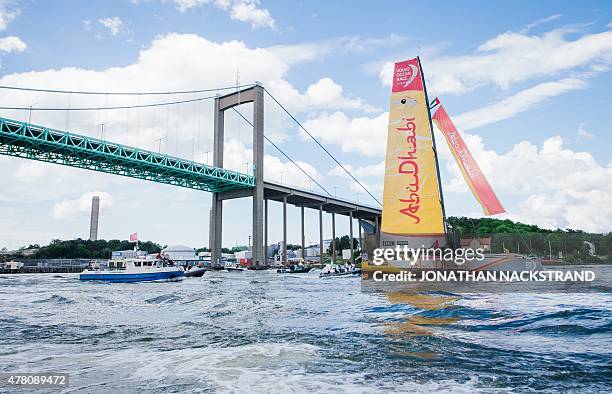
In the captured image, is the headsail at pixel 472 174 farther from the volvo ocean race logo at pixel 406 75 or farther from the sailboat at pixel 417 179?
the volvo ocean race logo at pixel 406 75

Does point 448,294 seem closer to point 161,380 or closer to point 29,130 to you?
point 161,380

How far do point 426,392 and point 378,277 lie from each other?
59.6 ft

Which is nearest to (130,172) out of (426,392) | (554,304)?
(554,304)

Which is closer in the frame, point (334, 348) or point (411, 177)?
point (334, 348)

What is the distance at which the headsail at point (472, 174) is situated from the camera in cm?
1905

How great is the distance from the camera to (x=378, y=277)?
74.7 feet

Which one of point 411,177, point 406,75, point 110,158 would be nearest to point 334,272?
point 411,177

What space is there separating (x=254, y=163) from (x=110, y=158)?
71.4 feet

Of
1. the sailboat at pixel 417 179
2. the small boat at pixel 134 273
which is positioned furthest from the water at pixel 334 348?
the small boat at pixel 134 273

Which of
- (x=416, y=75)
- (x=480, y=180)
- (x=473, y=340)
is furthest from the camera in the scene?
(x=416, y=75)

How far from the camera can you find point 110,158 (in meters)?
55.8

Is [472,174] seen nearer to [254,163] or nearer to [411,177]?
[411,177]

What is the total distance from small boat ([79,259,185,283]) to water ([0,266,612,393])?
2114 cm

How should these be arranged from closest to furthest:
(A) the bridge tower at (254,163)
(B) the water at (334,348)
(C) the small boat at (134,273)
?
(B) the water at (334,348) → (C) the small boat at (134,273) → (A) the bridge tower at (254,163)
